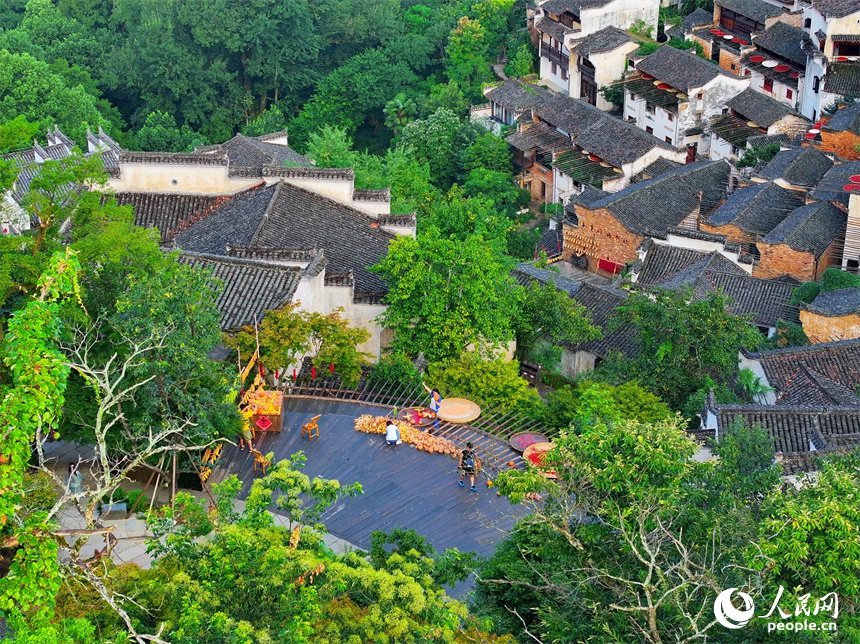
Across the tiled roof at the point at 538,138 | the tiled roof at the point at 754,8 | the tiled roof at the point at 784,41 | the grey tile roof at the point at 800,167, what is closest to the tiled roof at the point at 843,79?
the tiled roof at the point at 784,41

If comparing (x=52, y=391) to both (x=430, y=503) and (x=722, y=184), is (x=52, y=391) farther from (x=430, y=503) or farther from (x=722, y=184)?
(x=722, y=184)

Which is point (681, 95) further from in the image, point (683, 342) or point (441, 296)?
point (441, 296)

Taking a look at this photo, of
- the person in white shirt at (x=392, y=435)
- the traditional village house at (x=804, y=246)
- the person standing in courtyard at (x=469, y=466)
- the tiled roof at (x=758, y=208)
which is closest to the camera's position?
the person standing in courtyard at (x=469, y=466)

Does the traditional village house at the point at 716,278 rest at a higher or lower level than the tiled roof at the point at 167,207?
lower

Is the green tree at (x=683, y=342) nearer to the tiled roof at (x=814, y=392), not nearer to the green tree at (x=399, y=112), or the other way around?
the tiled roof at (x=814, y=392)

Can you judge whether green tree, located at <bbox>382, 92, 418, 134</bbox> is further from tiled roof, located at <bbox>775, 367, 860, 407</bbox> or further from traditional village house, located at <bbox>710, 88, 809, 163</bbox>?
tiled roof, located at <bbox>775, 367, 860, 407</bbox>

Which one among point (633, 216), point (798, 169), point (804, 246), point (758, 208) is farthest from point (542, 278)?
point (798, 169)
